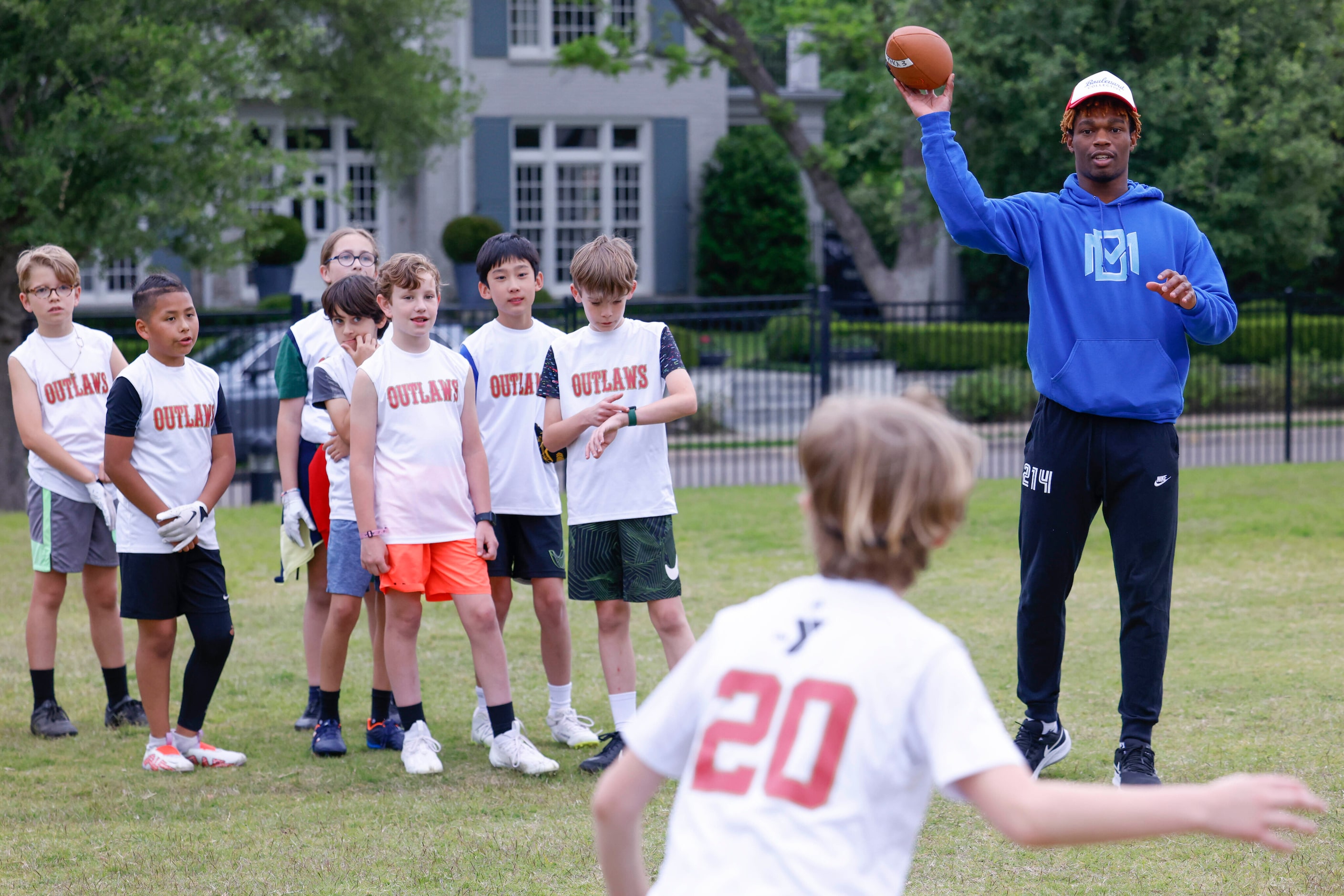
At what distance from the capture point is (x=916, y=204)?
23.5 metres

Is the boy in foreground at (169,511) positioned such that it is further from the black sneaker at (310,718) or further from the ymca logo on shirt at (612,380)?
the ymca logo on shirt at (612,380)

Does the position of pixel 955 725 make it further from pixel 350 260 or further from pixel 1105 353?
pixel 350 260

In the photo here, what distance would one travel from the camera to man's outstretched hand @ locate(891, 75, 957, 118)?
4367 mm

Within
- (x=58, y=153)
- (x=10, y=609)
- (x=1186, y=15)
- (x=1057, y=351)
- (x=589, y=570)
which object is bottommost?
(x=10, y=609)

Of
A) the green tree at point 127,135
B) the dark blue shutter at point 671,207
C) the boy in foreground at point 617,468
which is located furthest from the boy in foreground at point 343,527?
the dark blue shutter at point 671,207

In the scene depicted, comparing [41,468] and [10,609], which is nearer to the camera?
[41,468]

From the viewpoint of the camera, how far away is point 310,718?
5.90m

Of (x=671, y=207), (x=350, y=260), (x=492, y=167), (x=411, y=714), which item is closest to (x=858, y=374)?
(x=350, y=260)

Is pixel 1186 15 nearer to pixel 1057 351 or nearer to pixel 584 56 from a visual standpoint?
pixel 584 56

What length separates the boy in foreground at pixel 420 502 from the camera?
16.6 ft

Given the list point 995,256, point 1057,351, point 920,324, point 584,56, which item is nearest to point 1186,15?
point 920,324

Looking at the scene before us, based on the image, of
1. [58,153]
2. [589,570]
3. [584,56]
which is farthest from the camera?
[584,56]

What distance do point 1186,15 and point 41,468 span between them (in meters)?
15.9

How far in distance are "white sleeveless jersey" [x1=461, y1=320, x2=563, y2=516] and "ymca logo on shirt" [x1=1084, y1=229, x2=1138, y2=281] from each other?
2.11 metres
